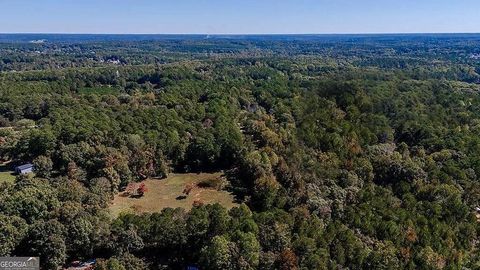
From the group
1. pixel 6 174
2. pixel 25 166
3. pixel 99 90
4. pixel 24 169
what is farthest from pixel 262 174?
pixel 99 90

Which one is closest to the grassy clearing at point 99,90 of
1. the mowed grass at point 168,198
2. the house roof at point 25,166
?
the house roof at point 25,166

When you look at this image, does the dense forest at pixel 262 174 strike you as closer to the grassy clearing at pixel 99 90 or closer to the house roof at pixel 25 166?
the house roof at pixel 25 166

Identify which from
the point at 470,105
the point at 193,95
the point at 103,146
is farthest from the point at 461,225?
the point at 193,95

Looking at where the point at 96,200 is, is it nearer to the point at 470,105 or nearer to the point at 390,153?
the point at 390,153

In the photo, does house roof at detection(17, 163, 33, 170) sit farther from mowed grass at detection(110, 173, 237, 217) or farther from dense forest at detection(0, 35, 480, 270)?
mowed grass at detection(110, 173, 237, 217)

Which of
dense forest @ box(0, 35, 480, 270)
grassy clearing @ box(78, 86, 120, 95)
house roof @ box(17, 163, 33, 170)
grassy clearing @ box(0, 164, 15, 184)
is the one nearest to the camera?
dense forest @ box(0, 35, 480, 270)

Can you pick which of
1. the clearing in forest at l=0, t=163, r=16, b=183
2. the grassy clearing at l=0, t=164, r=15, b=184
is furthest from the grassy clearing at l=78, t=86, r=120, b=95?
the grassy clearing at l=0, t=164, r=15, b=184
